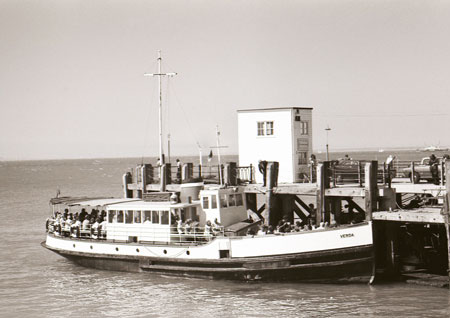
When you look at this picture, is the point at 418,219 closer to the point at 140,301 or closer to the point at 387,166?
the point at 387,166

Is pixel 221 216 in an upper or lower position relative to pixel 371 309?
upper

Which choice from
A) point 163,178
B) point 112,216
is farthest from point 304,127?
point 112,216

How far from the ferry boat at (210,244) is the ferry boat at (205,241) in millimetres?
40

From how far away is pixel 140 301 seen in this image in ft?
89.9

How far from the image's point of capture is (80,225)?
34.4 m

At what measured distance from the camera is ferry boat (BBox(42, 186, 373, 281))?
2711 cm

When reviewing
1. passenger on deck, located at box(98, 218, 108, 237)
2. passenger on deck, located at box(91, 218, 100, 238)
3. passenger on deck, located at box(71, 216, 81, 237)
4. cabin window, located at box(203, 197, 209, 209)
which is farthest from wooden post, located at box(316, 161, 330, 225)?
passenger on deck, located at box(71, 216, 81, 237)

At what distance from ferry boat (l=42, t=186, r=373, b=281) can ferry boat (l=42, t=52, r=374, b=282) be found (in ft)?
0.13

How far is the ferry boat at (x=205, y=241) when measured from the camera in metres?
27.1

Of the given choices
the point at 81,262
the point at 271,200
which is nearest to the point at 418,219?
the point at 271,200

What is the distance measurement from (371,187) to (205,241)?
301 inches

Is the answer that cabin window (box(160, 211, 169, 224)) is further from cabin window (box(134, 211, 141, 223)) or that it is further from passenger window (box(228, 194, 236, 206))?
passenger window (box(228, 194, 236, 206))

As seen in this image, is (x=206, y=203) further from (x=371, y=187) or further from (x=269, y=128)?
(x=371, y=187)

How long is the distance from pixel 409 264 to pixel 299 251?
16.6 feet
